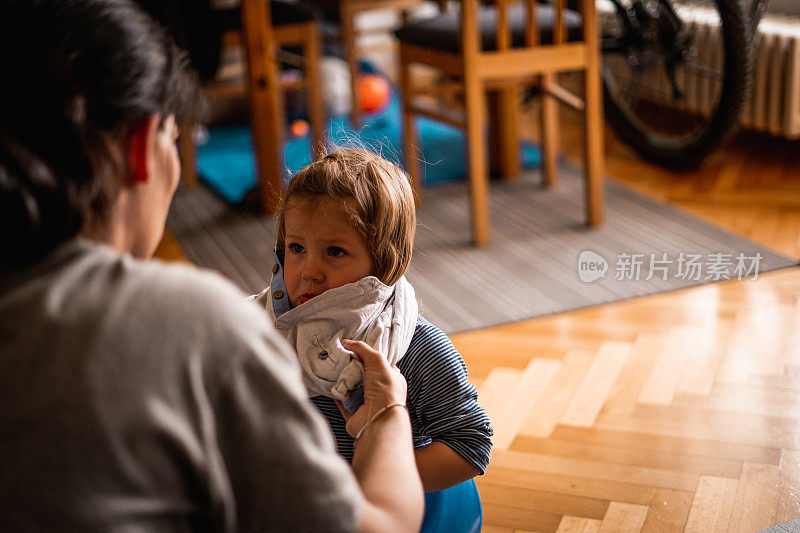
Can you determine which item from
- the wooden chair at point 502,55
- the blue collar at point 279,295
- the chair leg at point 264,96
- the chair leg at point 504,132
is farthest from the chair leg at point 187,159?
the blue collar at point 279,295

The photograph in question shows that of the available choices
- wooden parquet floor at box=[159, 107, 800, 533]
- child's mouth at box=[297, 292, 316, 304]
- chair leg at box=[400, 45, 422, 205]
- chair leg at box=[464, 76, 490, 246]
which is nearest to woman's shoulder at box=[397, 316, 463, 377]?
child's mouth at box=[297, 292, 316, 304]

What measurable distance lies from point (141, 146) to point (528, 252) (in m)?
1.81

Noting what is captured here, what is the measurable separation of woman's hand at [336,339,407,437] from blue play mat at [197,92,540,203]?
6.34ft

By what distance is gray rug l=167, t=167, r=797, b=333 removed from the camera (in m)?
2.02

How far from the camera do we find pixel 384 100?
3828 millimetres

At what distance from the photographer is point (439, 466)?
92 centimetres

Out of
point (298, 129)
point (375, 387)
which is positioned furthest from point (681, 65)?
point (375, 387)

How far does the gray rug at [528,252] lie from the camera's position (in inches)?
79.6

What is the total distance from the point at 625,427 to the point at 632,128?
1.60 m

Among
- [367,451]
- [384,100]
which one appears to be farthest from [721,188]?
[367,451]

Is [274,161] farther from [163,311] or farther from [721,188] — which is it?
→ [163,311]

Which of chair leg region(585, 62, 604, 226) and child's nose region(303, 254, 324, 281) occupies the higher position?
child's nose region(303, 254, 324, 281)

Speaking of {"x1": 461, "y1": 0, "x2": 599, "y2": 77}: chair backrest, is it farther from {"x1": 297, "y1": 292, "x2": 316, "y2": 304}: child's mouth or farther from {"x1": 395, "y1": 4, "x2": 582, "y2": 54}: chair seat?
{"x1": 297, "y1": 292, "x2": 316, "y2": 304}: child's mouth

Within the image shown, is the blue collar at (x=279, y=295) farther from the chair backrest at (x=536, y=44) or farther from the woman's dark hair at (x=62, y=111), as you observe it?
the chair backrest at (x=536, y=44)
